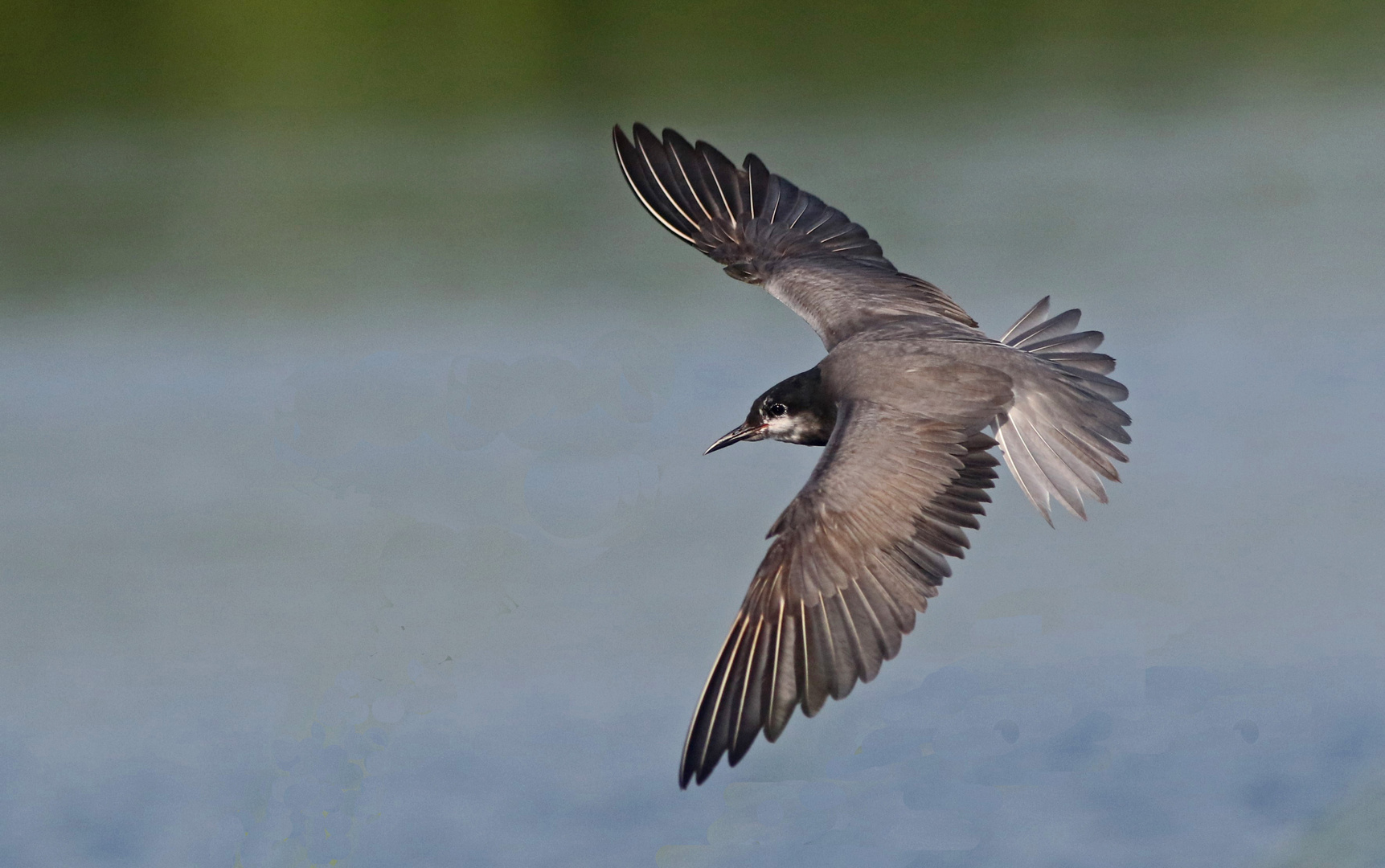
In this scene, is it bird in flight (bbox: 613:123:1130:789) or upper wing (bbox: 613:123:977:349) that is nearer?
bird in flight (bbox: 613:123:1130:789)

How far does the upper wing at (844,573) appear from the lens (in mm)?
4332

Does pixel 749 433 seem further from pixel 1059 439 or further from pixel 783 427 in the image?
pixel 1059 439

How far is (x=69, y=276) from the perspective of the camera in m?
11.8

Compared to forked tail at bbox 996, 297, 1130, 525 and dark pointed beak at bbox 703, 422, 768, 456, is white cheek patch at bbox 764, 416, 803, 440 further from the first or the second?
forked tail at bbox 996, 297, 1130, 525

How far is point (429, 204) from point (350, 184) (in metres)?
0.91

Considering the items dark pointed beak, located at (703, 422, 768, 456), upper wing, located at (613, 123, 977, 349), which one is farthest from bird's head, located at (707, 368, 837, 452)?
upper wing, located at (613, 123, 977, 349)

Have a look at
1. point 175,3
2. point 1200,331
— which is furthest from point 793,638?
point 175,3

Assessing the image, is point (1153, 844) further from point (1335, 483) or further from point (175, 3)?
point (175, 3)

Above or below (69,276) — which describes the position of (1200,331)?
below

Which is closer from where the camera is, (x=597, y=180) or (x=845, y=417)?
(x=845, y=417)

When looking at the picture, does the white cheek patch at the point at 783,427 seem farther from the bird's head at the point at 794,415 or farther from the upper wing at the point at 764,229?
the upper wing at the point at 764,229

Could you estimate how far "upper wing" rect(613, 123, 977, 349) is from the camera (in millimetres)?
6148

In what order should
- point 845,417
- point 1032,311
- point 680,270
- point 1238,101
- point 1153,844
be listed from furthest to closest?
point 1238,101 < point 680,270 < point 1153,844 < point 1032,311 < point 845,417

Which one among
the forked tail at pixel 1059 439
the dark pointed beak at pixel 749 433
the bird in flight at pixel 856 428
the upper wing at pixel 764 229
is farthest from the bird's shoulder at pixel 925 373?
the upper wing at pixel 764 229
